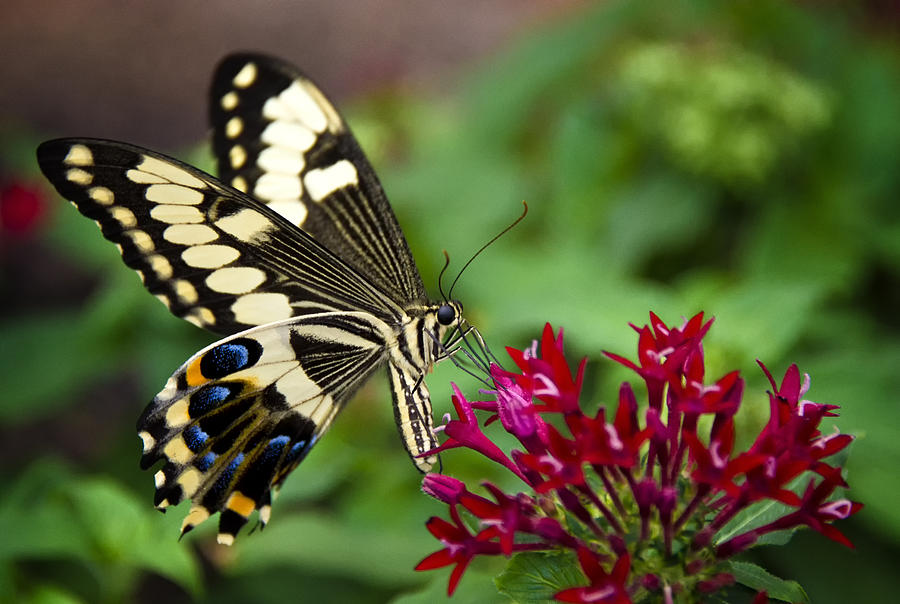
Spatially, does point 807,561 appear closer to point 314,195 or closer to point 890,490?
point 890,490

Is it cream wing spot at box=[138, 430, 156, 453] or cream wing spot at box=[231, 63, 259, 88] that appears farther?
cream wing spot at box=[231, 63, 259, 88]

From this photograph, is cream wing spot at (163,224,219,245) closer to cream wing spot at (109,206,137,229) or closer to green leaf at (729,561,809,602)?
cream wing spot at (109,206,137,229)

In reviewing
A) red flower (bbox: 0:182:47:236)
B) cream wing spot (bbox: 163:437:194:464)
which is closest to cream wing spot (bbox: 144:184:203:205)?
cream wing spot (bbox: 163:437:194:464)

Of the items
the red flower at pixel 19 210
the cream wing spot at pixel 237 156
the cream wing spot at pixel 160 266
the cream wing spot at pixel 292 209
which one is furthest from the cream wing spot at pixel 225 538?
the red flower at pixel 19 210

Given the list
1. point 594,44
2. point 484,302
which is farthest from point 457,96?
point 484,302

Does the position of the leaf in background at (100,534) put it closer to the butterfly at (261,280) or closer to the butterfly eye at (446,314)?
the butterfly at (261,280)
